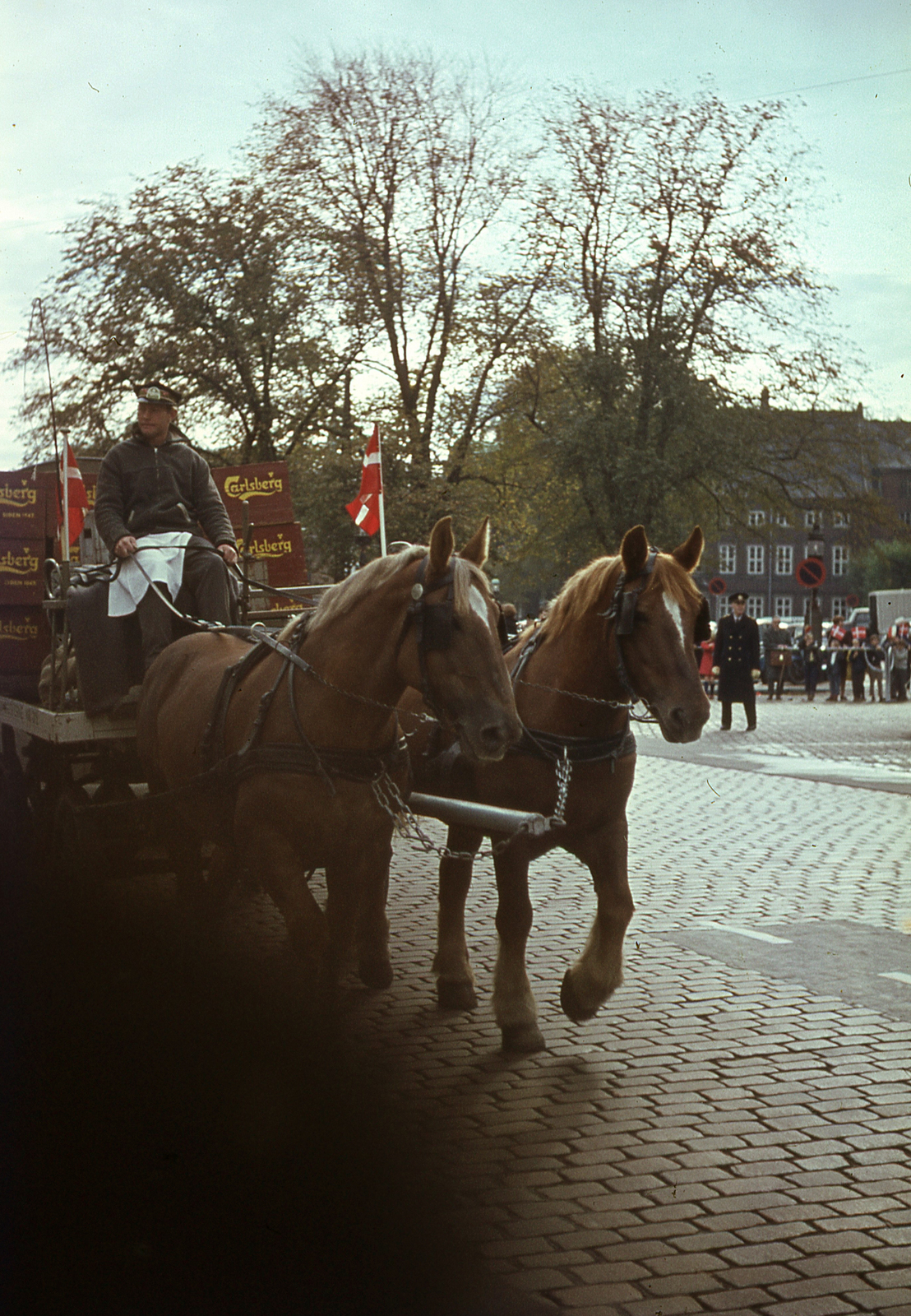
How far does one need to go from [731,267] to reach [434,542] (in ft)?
93.4

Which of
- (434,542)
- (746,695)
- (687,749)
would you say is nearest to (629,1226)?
(434,542)

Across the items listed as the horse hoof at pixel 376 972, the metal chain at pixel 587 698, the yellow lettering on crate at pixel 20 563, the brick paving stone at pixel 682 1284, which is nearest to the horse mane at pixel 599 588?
the metal chain at pixel 587 698

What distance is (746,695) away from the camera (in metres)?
21.4

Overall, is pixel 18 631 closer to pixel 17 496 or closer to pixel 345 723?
pixel 17 496

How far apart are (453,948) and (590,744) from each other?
4.01 ft

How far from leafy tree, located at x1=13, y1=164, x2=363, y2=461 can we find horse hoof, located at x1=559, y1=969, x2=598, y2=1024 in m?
21.8

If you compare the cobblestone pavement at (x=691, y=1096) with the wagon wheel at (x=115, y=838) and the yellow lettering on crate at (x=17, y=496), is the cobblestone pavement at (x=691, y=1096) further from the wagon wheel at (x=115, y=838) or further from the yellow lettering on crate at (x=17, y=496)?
the yellow lettering on crate at (x=17, y=496)

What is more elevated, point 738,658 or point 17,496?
point 17,496

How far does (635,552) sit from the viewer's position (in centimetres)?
500

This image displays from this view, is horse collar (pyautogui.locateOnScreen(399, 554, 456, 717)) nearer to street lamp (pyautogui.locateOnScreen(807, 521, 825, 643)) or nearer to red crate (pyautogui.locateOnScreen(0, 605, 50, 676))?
red crate (pyautogui.locateOnScreen(0, 605, 50, 676))

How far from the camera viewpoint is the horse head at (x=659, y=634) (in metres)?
4.87

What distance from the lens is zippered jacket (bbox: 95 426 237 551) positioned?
691 centimetres

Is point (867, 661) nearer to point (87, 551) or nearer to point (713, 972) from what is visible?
point (87, 551)

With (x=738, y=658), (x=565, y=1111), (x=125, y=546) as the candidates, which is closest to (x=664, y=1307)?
(x=565, y=1111)
